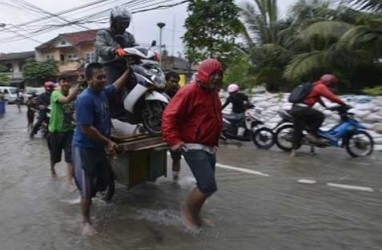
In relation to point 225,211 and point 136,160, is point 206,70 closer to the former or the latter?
point 136,160

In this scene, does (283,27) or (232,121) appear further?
(283,27)

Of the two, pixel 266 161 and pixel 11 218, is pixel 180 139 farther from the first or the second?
pixel 266 161

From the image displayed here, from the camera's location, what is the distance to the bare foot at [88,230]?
5066 mm

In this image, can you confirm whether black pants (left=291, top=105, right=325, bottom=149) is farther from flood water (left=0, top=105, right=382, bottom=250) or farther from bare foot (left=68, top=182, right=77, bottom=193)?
bare foot (left=68, top=182, right=77, bottom=193)

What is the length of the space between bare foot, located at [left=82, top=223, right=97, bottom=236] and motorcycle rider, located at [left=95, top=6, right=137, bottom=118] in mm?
1736

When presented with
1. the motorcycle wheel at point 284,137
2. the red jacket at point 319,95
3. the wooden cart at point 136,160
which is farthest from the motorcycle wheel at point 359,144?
the wooden cart at point 136,160

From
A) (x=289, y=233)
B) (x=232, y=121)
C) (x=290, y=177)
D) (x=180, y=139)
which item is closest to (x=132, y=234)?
(x=180, y=139)

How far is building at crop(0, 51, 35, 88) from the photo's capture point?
192 feet

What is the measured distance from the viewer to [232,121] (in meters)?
12.1

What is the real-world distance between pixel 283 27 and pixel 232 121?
→ 10627 millimetres

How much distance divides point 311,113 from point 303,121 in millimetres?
251

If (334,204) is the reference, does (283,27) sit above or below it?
above

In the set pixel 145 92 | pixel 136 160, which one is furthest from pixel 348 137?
pixel 136 160

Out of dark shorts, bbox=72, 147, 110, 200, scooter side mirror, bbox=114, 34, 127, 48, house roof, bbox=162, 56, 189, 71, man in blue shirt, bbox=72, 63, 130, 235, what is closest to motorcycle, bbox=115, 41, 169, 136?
scooter side mirror, bbox=114, 34, 127, 48
